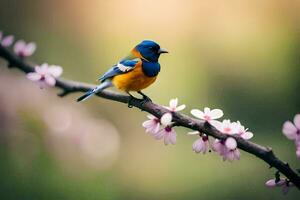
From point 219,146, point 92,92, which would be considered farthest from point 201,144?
point 92,92

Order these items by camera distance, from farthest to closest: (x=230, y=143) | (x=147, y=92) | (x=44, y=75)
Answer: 1. (x=147, y=92)
2. (x=44, y=75)
3. (x=230, y=143)

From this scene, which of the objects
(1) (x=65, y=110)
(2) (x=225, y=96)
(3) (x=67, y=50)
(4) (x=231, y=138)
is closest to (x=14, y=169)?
(1) (x=65, y=110)

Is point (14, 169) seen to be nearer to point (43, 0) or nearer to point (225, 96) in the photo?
point (43, 0)

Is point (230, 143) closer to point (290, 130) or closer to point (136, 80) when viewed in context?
point (290, 130)

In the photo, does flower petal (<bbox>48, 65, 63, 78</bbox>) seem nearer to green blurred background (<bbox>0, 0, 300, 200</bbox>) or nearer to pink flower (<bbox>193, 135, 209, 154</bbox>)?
pink flower (<bbox>193, 135, 209, 154</bbox>)

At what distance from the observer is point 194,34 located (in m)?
1.30

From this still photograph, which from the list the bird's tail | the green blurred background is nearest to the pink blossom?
the bird's tail

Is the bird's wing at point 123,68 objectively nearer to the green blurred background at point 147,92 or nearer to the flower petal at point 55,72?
the flower petal at point 55,72

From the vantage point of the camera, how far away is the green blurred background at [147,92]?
1046 millimetres

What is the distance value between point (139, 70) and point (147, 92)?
549mm

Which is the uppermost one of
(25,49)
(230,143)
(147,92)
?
(147,92)

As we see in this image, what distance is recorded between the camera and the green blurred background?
105 cm

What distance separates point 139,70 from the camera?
57 cm

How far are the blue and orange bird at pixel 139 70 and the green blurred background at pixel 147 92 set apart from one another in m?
0.48
